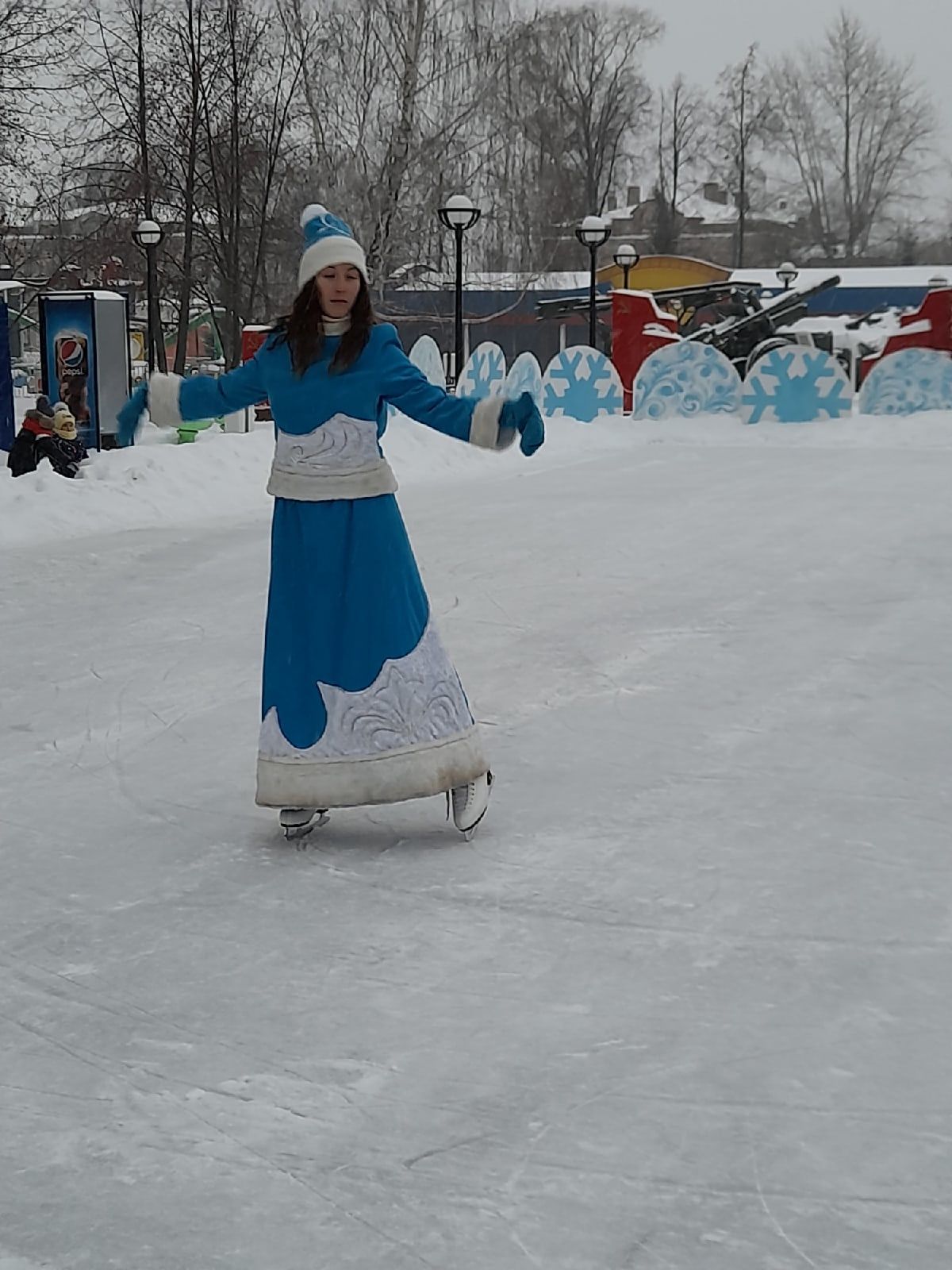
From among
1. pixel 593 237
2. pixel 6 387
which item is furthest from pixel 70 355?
pixel 593 237

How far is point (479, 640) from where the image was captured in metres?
6.43

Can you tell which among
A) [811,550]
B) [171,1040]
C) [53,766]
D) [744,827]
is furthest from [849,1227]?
[811,550]

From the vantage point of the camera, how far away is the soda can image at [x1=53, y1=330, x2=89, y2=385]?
14.6 meters

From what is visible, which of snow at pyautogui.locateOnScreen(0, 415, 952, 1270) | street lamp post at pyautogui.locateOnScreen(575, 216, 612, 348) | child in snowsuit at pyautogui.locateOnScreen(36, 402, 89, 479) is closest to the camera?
snow at pyautogui.locateOnScreen(0, 415, 952, 1270)

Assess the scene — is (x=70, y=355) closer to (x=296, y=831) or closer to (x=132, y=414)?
(x=132, y=414)

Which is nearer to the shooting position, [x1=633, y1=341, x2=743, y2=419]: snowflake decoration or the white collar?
the white collar

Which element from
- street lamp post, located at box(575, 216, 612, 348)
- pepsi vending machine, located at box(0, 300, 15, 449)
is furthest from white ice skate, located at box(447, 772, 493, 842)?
street lamp post, located at box(575, 216, 612, 348)

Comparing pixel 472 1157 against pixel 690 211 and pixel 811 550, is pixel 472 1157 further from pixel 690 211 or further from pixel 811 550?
pixel 690 211

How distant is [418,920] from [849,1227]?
1.35 m

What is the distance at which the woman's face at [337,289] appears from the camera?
11.8ft

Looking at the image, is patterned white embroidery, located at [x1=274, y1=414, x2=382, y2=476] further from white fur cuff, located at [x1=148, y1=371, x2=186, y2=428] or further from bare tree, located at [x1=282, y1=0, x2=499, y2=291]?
bare tree, located at [x1=282, y1=0, x2=499, y2=291]

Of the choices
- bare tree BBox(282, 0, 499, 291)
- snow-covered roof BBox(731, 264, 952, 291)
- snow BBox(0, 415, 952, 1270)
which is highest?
bare tree BBox(282, 0, 499, 291)

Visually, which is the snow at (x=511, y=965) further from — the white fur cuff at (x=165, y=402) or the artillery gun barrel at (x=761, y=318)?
the artillery gun barrel at (x=761, y=318)

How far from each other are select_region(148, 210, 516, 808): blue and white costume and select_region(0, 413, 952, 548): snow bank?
18.7 ft
